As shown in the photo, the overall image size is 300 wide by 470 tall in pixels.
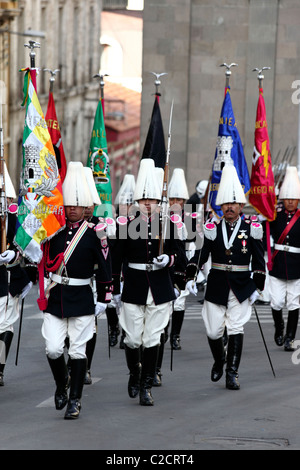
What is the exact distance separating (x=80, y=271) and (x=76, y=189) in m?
0.69

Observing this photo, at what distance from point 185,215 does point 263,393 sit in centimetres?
497

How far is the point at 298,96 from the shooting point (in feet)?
87.9

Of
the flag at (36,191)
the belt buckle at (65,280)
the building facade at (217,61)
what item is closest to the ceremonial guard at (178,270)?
the flag at (36,191)

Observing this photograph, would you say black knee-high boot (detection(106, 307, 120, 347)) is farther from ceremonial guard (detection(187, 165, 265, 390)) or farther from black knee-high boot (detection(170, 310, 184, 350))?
ceremonial guard (detection(187, 165, 265, 390))

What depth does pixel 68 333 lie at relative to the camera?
970 cm

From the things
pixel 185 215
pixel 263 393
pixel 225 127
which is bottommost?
pixel 263 393

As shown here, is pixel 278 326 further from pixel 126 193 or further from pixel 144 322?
pixel 144 322

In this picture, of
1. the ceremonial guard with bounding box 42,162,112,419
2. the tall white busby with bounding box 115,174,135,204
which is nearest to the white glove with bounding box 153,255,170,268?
the ceremonial guard with bounding box 42,162,112,419

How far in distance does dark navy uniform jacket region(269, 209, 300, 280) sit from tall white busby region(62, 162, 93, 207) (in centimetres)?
428

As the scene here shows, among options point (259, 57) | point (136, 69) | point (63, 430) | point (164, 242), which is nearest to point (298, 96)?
point (259, 57)

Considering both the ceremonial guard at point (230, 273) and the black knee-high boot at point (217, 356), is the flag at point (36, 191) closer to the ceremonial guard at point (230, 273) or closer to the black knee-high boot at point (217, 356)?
the ceremonial guard at point (230, 273)

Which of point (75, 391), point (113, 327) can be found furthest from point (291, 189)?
point (75, 391)

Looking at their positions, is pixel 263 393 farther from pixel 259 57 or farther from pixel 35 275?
pixel 259 57

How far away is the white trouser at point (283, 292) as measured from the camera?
44.8ft
